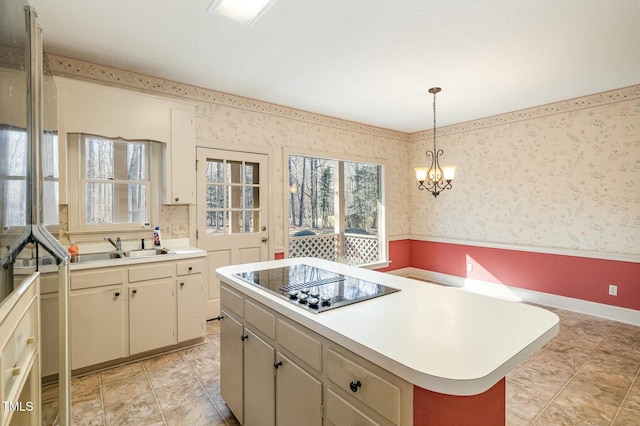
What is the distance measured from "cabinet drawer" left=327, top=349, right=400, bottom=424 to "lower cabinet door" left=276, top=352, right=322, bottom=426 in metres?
0.14

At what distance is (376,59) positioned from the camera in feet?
9.32

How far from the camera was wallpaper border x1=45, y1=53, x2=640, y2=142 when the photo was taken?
2.87 m

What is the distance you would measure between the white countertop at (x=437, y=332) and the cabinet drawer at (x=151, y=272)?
148cm

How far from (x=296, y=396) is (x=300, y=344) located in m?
0.23

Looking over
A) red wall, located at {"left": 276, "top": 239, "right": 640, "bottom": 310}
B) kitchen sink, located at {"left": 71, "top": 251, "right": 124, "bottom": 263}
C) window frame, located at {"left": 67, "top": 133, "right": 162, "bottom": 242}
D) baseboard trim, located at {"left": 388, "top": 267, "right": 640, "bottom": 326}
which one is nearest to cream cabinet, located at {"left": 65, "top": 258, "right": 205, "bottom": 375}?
kitchen sink, located at {"left": 71, "top": 251, "right": 124, "bottom": 263}

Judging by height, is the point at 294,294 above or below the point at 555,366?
above

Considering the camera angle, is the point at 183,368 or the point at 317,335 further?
the point at 183,368

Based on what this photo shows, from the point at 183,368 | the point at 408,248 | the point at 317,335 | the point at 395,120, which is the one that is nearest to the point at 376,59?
the point at 395,120

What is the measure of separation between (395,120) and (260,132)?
217 cm

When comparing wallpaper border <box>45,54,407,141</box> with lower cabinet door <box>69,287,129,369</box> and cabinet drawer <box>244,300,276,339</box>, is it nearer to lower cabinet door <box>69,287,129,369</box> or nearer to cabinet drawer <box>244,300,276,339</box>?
lower cabinet door <box>69,287,129,369</box>

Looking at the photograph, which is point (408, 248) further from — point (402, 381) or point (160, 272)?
point (402, 381)

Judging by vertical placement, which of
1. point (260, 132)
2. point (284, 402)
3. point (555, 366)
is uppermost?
point (260, 132)

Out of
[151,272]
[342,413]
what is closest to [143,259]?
[151,272]

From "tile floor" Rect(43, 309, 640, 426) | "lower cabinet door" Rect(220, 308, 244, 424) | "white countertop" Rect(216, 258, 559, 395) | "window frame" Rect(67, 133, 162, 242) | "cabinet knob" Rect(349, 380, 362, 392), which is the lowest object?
"tile floor" Rect(43, 309, 640, 426)
